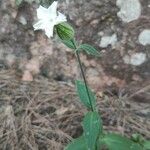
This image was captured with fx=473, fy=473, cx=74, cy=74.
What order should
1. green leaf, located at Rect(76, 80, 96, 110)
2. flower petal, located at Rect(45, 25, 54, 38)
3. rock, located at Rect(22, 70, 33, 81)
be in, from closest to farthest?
1. flower petal, located at Rect(45, 25, 54, 38)
2. green leaf, located at Rect(76, 80, 96, 110)
3. rock, located at Rect(22, 70, 33, 81)

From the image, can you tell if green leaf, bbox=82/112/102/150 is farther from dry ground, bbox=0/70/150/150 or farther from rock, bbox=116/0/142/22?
rock, bbox=116/0/142/22

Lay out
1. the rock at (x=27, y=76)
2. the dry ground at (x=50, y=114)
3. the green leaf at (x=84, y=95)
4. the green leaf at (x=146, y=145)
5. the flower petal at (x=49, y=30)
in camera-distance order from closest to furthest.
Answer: the flower petal at (x=49, y=30)
the green leaf at (x=84, y=95)
the green leaf at (x=146, y=145)
the dry ground at (x=50, y=114)
the rock at (x=27, y=76)

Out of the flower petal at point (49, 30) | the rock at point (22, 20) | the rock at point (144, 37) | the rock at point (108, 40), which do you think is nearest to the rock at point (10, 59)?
the rock at point (22, 20)

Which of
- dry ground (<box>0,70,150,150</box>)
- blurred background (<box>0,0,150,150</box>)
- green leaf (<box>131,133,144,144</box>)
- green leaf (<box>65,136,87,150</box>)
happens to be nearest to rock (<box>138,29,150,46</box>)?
blurred background (<box>0,0,150,150</box>)

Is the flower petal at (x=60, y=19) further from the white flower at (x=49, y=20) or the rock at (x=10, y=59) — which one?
the rock at (x=10, y=59)

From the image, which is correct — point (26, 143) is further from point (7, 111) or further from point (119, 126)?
point (119, 126)

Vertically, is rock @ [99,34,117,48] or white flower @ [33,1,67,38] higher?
rock @ [99,34,117,48]

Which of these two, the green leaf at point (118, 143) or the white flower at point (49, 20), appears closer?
the white flower at point (49, 20)
